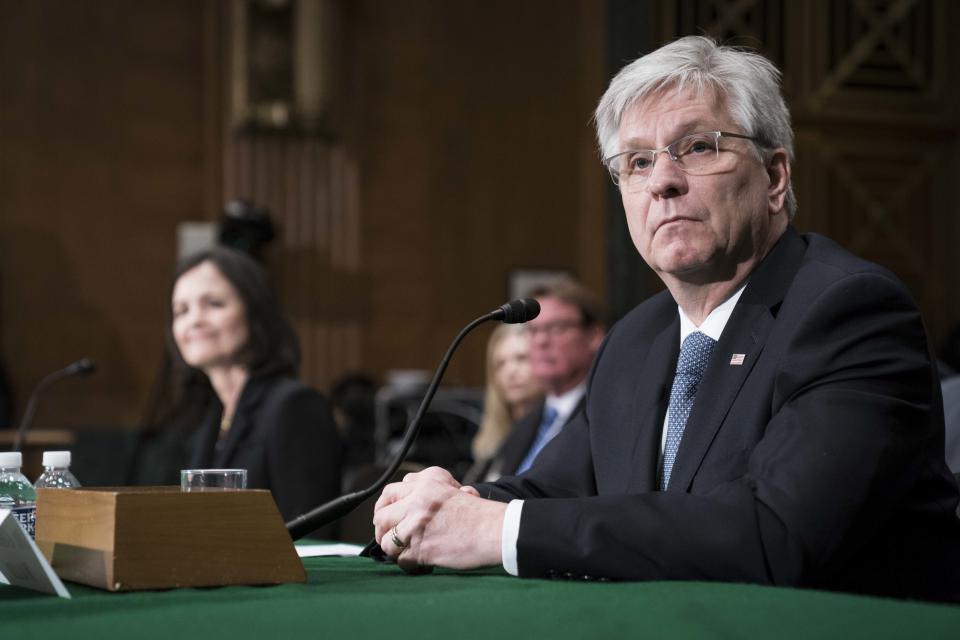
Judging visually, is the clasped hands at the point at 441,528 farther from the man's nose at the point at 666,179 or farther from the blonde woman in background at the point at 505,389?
the blonde woman in background at the point at 505,389

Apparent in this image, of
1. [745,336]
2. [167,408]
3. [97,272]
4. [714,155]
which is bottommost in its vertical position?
[167,408]

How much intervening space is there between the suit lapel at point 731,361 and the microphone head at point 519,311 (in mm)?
301

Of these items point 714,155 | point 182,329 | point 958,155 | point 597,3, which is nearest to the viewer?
point 714,155

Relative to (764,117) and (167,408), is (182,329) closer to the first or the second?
(764,117)

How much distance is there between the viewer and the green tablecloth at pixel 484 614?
52.8 inches

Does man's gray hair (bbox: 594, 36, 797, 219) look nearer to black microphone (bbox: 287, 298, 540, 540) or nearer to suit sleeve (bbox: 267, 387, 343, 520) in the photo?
black microphone (bbox: 287, 298, 540, 540)

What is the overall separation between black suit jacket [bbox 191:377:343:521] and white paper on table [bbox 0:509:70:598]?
6.57 feet

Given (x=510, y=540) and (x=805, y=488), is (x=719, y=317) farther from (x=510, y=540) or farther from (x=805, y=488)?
(x=510, y=540)

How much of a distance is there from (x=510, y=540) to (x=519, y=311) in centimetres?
50

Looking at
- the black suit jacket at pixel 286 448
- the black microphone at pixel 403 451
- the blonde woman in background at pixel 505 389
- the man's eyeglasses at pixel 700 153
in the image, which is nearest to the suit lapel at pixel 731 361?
the man's eyeglasses at pixel 700 153

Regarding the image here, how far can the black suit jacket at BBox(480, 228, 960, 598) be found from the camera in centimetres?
178

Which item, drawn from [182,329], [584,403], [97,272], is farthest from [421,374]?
[584,403]

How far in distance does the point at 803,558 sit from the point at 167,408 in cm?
715

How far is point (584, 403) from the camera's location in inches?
103
